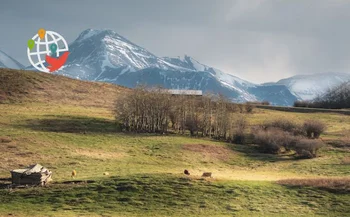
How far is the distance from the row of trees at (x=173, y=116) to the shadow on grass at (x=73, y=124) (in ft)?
10.7

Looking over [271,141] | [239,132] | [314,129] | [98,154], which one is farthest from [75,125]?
[314,129]

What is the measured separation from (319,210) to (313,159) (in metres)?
27.2

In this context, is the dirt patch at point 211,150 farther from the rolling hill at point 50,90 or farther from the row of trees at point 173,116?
the rolling hill at point 50,90

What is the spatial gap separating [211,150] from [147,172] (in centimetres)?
1996

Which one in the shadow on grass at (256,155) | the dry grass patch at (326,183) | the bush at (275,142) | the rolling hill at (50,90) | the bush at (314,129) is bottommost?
the dry grass patch at (326,183)

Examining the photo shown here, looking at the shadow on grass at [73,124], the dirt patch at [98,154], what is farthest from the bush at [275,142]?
the shadow on grass at [73,124]

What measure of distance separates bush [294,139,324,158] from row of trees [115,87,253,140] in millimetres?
12844

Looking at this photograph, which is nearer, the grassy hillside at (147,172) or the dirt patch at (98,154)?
the grassy hillside at (147,172)

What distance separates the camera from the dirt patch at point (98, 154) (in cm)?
5209

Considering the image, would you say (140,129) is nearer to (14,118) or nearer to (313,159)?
(14,118)

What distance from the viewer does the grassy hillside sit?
33500mm

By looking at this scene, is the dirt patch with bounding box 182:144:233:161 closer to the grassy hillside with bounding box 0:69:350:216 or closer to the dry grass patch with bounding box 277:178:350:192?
the grassy hillside with bounding box 0:69:350:216

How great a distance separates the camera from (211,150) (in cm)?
6178

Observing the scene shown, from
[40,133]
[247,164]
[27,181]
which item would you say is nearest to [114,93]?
[40,133]
